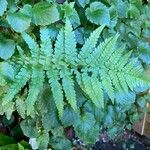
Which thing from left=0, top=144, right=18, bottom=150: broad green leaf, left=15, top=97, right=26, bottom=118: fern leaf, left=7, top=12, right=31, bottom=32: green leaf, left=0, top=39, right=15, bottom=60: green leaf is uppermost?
left=7, top=12, right=31, bottom=32: green leaf

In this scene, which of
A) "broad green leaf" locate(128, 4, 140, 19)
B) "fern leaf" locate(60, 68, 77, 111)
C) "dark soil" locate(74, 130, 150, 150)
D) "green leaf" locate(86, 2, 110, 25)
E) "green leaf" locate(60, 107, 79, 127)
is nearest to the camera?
"fern leaf" locate(60, 68, 77, 111)

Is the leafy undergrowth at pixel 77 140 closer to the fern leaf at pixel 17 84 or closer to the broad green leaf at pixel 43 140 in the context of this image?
the broad green leaf at pixel 43 140

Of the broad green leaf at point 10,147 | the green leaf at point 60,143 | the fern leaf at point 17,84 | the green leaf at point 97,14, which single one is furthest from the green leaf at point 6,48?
the green leaf at point 60,143

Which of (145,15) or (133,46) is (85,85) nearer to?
(133,46)

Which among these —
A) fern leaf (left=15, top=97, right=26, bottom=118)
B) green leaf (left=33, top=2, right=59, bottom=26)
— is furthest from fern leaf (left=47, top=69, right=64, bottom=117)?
fern leaf (left=15, top=97, right=26, bottom=118)

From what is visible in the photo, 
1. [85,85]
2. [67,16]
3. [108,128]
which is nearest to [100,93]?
[85,85]

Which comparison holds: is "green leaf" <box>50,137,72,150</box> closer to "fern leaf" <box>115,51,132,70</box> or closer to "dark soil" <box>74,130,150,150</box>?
"dark soil" <box>74,130,150,150</box>

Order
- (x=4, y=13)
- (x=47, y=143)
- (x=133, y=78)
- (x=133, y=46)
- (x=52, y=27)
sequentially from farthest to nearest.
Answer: (x=133, y=46) → (x=47, y=143) → (x=52, y=27) → (x=4, y=13) → (x=133, y=78)
